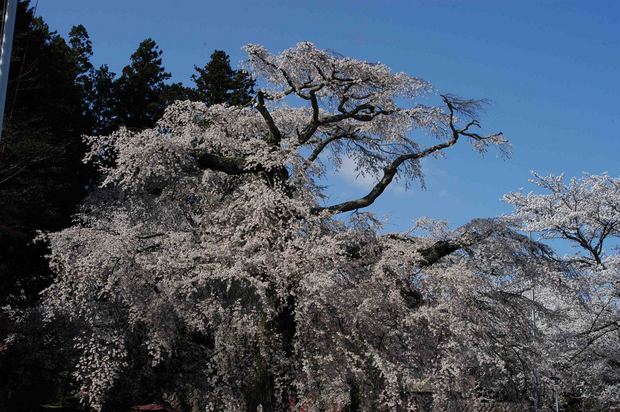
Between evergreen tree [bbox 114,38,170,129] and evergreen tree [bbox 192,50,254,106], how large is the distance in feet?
5.91

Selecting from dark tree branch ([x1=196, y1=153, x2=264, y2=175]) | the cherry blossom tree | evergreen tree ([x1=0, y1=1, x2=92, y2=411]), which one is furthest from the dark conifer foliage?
the cherry blossom tree

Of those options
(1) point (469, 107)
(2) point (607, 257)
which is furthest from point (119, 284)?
(2) point (607, 257)

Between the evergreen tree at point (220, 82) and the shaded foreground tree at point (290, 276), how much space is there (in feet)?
45.0

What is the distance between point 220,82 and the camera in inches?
1154

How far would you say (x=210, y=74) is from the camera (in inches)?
1163

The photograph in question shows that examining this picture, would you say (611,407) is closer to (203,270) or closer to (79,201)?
(203,270)

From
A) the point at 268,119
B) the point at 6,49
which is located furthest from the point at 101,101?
the point at 6,49

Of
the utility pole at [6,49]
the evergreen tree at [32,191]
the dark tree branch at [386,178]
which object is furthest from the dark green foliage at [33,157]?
the utility pole at [6,49]

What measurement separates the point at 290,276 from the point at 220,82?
1979 centimetres

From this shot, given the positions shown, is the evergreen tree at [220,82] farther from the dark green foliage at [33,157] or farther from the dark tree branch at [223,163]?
the dark tree branch at [223,163]

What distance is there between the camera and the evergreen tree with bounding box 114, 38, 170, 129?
82.5 ft

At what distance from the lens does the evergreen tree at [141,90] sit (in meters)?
25.2

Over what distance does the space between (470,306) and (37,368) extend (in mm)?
9845

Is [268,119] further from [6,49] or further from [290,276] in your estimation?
[6,49]
